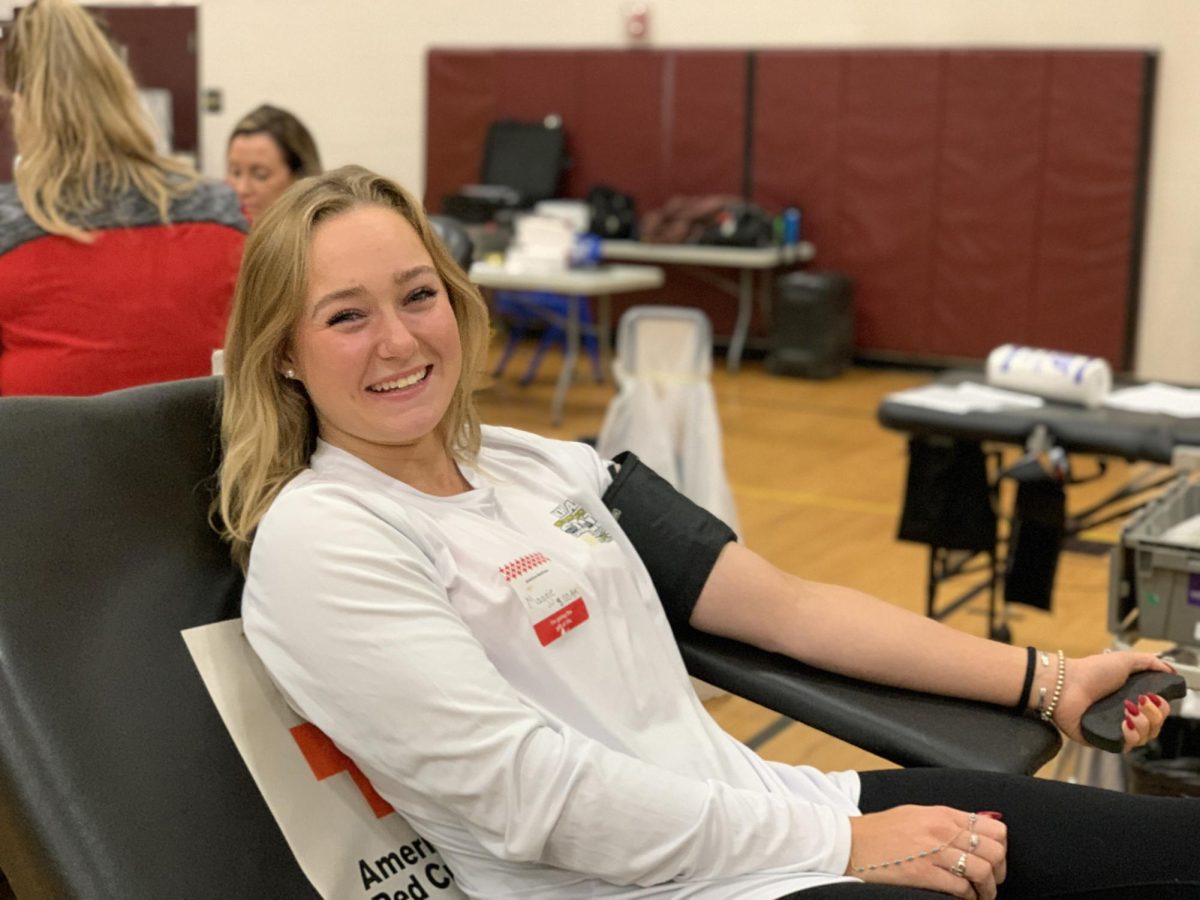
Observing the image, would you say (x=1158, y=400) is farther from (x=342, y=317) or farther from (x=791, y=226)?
(x=791, y=226)

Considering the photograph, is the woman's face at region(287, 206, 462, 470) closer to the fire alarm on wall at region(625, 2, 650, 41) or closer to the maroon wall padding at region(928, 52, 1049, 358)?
the maroon wall padding at region(928, 52, 1049, 358)

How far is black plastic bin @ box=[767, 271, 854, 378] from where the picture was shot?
7660 mm

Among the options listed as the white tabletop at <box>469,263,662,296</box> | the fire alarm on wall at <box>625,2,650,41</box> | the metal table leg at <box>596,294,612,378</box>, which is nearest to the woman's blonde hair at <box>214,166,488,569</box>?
the white tabletop at <box>469,263,662,296</box>

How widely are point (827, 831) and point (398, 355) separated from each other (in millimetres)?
590

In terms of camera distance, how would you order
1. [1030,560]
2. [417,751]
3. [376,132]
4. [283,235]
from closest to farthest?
[417,751]
[283,235]
[1030,560]
[376,132]

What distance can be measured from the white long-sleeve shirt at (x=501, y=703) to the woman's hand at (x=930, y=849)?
0.08 feet

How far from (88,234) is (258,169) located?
1.29m

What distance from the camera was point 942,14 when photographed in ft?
25.2

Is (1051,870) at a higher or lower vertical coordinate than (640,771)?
lower

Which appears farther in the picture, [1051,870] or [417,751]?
[1051,870]

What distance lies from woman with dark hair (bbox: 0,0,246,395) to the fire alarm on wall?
6.57 metres

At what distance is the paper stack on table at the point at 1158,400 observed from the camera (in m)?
3.18

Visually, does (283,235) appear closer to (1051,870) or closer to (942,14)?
(1051,870)

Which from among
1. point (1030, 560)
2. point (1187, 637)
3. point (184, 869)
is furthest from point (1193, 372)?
point (184, 869)
